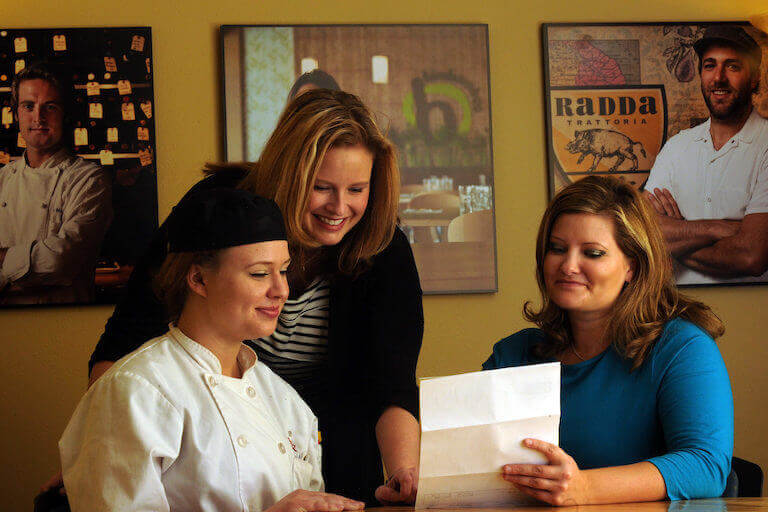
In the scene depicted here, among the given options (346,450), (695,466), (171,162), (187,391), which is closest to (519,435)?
(695,466)

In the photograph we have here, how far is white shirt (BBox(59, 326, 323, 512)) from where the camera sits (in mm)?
1205

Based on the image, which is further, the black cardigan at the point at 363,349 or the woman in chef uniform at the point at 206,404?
the black cardigan at the point at 363,349

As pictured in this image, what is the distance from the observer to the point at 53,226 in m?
3.12

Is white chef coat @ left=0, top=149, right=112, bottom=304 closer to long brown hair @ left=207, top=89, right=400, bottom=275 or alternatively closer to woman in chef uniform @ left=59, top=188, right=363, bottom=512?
long brown hair @ left=207, top=89, right=400, bottom=275

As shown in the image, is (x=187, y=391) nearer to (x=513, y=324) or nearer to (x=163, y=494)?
Answer: (x=163, y=494)

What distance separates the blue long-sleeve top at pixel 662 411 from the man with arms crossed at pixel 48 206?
207 cm

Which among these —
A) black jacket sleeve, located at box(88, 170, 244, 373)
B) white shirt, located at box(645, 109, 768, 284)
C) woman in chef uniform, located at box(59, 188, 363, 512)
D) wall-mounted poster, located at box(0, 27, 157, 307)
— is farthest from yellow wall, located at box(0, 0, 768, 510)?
woman in chef uniform, located at box(59, 188, 363, 512)

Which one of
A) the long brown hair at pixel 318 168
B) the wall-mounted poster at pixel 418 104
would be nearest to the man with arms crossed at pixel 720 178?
the wall-mounted poster at pixel 418 104

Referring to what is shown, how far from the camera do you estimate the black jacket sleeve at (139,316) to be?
1.71 metres

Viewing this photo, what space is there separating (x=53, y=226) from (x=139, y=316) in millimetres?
1608

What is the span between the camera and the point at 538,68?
3.36 metres

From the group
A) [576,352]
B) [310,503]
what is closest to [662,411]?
[576,352]

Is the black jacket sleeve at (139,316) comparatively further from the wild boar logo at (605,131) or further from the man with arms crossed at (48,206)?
the wild boar logo at (605,131)

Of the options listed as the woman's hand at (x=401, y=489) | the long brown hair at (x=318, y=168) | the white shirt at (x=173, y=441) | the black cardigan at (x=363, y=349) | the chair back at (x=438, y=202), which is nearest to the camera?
the white shirt at (x=173, y=441)
